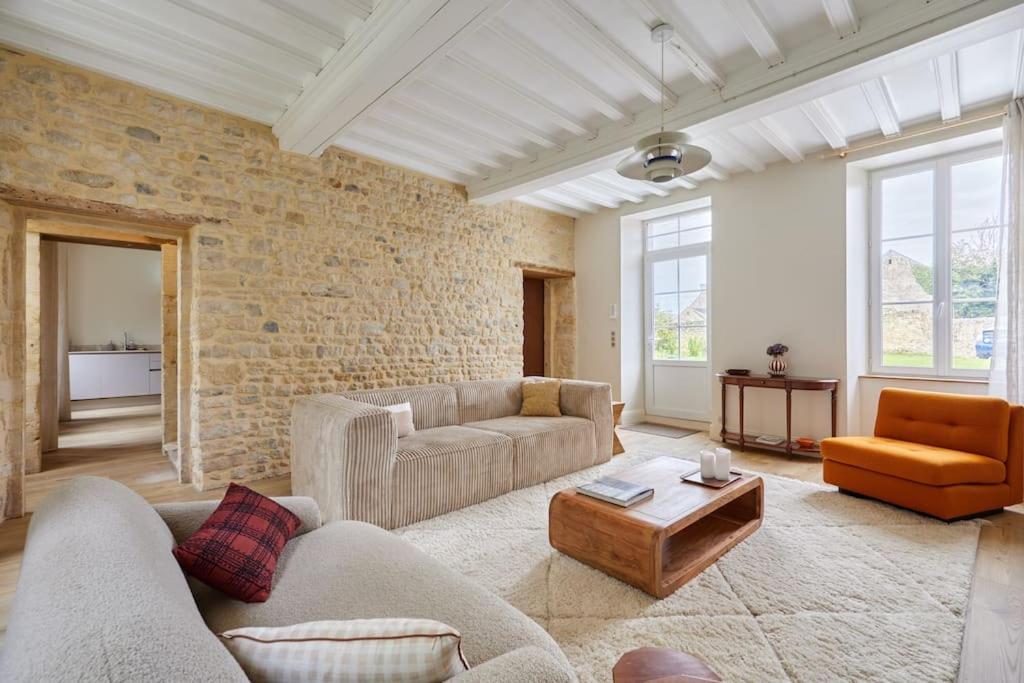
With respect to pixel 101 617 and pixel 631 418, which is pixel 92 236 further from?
pixel 631 418

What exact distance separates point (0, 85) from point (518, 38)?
3.11 meters

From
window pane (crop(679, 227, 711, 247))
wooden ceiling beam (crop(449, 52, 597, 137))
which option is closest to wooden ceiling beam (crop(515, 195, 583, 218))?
window pane (crop(679, 227, 711, 247))

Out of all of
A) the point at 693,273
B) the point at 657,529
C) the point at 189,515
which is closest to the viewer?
the point at 189,515

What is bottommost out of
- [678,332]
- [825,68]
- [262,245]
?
[678,332]

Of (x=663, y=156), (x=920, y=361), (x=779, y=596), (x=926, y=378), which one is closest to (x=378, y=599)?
(x=779, y=596)

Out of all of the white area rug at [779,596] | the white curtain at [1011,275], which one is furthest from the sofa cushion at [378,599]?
the white curtain at [1011,275]

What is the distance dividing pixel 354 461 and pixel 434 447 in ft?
1.90

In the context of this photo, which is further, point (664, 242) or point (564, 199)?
point (664, 242)

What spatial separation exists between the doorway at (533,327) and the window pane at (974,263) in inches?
180

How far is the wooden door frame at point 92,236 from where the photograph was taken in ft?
9.82

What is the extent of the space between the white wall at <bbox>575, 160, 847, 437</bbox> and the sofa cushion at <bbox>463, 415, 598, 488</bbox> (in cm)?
210

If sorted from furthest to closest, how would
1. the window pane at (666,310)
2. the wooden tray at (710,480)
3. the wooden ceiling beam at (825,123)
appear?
the window pane at (666,310) → the wooden ceiling beam at (825,123) → the wooden tray at (710,480)

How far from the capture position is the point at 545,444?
3.71 meters

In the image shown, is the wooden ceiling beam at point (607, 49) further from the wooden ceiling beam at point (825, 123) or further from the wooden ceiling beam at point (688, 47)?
the wooden ceiling beam at point (825, 123)
